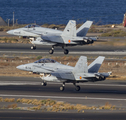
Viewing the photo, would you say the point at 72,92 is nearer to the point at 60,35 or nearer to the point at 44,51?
the point at 60,35

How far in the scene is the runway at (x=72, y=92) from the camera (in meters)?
42.2

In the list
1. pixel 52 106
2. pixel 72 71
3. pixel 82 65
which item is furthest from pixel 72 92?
pixel 52 106

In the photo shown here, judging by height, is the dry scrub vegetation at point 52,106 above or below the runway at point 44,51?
below

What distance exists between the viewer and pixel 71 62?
232 feet

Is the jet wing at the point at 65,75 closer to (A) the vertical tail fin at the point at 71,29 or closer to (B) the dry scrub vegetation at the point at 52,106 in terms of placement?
(B) the dry scrub vegetation at the point at 52,106

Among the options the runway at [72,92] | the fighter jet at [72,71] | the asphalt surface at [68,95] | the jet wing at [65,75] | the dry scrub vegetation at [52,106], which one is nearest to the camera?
the asphalt surface at [68,95]

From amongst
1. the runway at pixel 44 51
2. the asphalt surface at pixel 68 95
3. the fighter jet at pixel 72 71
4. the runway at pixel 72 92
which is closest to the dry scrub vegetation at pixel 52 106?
the asphalt surface at pixel 68 95

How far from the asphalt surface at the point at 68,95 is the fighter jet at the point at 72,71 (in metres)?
1.74

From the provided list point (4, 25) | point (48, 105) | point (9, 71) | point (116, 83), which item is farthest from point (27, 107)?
point (4, 25)

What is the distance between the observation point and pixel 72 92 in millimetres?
47219

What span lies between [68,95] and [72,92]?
2.26m

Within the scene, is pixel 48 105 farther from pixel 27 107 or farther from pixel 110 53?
pixel 110 53

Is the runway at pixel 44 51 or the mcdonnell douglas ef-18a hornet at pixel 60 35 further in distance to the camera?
the runway at pixel 44 51

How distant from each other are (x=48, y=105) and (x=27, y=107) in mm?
2434
